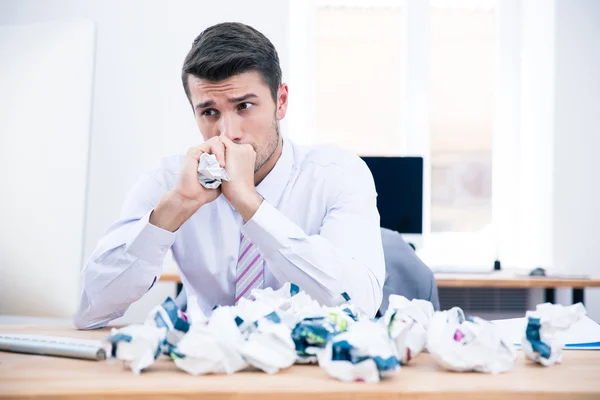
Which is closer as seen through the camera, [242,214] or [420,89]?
[242,214]

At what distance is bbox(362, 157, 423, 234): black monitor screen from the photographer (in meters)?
2.88

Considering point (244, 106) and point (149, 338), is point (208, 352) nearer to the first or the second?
point (149, 338)

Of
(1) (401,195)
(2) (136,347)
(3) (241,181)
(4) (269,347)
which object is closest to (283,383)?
(4) (269,347)

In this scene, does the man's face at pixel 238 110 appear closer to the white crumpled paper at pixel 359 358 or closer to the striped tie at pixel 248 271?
the striped tie at pixel 248 271

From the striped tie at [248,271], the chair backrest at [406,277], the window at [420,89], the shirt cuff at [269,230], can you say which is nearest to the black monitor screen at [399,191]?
the window at [420,89]

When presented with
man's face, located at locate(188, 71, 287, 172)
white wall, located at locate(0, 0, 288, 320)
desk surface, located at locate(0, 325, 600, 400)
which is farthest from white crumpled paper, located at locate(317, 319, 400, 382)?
white wall, located at locate(0, 0, 288, 320)

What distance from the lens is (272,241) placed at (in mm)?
1138

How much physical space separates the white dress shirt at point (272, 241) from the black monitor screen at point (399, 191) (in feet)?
4.26

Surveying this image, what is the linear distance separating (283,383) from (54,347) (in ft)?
1.07

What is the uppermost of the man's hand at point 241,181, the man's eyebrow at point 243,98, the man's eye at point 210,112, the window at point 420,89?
the window at point 420,89

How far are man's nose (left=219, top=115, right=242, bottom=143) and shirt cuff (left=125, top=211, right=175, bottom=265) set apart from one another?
12.5 inches

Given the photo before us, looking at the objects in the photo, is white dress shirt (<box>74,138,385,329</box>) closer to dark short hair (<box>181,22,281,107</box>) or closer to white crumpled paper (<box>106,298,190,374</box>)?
dark short hair (<box>181,22,281,107</box>)

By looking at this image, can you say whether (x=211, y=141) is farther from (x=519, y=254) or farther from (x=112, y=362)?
(x=519, y=254)

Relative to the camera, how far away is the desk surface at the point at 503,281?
2570 mm
